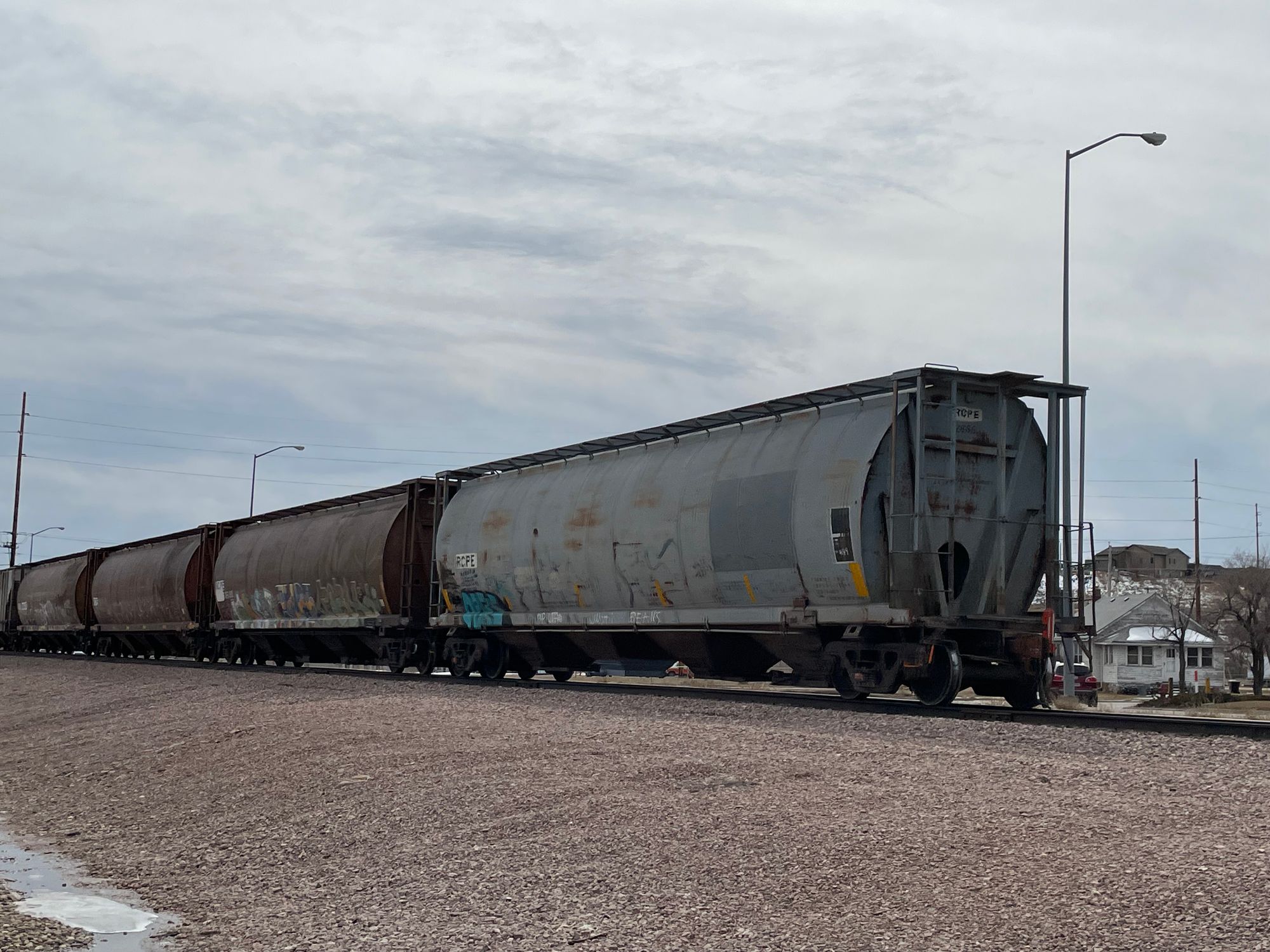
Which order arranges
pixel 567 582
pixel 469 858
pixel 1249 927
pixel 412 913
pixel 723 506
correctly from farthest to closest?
→ 1. pixel 567 582
2. pixel 723 506
3. pixel 469 858
4. pixel 412 913
5. pixel 1249 927

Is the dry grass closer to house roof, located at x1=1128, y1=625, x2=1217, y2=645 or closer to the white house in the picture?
the white house

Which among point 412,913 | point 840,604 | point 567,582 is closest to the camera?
point 412,913

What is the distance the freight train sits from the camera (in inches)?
595

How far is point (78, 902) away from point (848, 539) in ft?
30.6

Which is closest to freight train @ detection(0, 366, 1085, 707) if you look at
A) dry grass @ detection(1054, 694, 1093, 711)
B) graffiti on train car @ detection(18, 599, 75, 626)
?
dry grass @ detection(1054, 694, 1093, 711)

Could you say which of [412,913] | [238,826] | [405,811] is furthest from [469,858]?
[238,826]

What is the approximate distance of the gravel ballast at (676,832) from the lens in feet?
21.4

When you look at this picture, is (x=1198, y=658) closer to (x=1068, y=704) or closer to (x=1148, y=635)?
(x=1148, y=635)

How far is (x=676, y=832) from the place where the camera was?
8.38m

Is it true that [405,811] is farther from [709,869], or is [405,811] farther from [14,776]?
[14,776]

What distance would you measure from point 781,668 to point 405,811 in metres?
8.97

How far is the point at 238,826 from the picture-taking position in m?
10.4

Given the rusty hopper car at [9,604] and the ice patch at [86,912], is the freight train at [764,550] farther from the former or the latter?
the rusty hopper car at [9,604]

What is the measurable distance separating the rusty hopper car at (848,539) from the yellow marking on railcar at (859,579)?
0.02m
